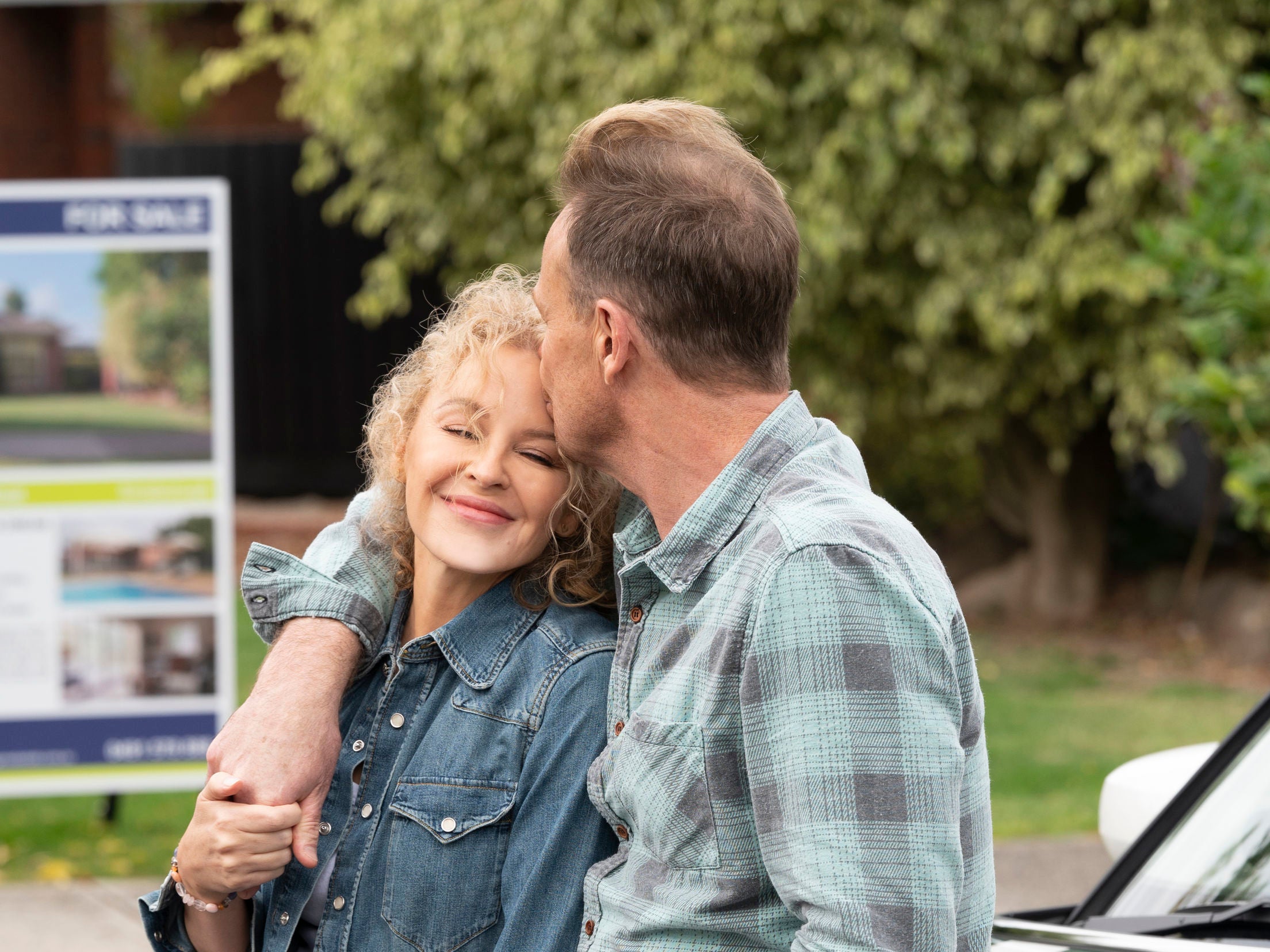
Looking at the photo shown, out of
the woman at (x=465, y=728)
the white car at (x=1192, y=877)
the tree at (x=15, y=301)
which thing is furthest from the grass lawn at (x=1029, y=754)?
the woman at (x=465, y=728)

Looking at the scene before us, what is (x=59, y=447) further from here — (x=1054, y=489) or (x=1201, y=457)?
(x=1201, y=457)

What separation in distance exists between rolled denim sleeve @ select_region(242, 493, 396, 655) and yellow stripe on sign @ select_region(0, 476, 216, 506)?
3.53 metres

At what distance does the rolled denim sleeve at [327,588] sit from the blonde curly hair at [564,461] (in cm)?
4

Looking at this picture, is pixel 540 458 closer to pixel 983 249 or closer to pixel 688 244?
pixel 688 244

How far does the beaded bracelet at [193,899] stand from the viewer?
1.75 m

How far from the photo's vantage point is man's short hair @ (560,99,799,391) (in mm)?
1463

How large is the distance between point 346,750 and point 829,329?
6.90m

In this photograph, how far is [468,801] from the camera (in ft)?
5.54

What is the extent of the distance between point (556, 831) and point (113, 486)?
13.3 feet

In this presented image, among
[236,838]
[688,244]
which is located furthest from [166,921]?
[688,244]

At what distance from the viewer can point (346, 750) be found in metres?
1.81

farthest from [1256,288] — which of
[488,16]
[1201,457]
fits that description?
[1201,457]

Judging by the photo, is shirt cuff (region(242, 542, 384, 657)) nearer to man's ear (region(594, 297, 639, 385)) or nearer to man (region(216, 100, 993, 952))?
man (region(216, 100, 993, 952))

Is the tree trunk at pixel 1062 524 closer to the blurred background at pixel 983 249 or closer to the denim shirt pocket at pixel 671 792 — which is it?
the blurred background at pixel 983 249
